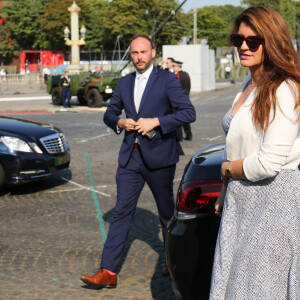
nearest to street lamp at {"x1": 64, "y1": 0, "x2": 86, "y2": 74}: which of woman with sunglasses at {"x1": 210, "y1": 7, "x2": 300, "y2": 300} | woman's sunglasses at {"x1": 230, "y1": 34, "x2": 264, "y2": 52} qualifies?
woman's sunglasses at {"x1": 230, "y1": 34, "x2": 264, "y2": 52}

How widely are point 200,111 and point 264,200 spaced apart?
20800mm

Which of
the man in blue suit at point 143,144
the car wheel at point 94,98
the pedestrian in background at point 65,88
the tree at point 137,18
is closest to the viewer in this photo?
the man in blue suit at point 143,144

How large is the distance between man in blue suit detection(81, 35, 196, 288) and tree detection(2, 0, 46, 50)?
87247 mm

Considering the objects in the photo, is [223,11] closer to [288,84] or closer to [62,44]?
[62,44]

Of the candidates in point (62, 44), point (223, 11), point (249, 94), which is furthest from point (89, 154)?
point (223, 11)

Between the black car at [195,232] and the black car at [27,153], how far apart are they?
484cm

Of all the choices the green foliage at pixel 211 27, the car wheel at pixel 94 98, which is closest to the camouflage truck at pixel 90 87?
the car wheel at pixel 94 98

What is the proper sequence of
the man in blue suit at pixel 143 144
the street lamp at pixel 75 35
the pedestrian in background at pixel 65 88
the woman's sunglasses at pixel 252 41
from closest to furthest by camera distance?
1. the woman's sunglasses at pixel 252 41
2. the man in blue suit at pixel 143 144
3. the pedestrian in background at pixel 65 88
4. the street lamp at pixel 75 35

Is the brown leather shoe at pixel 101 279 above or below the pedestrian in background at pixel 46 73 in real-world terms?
below

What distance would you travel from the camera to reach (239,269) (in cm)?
266

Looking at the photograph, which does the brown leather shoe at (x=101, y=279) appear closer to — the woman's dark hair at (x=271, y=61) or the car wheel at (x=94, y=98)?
the woman's dark hair at (x=271, y=61)

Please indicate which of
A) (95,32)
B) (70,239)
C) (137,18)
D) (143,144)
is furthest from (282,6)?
(143,144)

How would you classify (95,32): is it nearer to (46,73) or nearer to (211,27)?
(211,27)

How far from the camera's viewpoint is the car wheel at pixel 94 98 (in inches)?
1030
